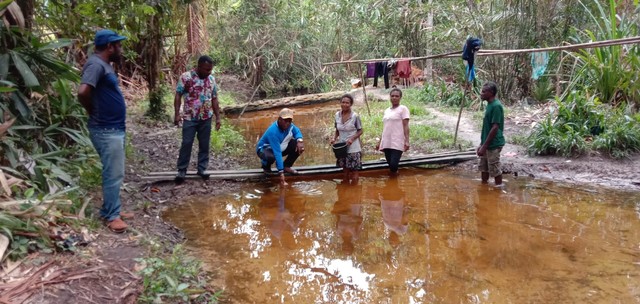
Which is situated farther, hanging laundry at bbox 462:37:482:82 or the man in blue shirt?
hanging laundry at bbox 462:37:482:82

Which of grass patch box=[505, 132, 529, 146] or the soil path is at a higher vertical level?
grass patch box=[505, 132, 529, 146]

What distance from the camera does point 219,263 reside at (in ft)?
12.3

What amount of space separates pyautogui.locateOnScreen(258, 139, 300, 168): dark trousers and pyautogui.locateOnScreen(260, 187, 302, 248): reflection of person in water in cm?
41

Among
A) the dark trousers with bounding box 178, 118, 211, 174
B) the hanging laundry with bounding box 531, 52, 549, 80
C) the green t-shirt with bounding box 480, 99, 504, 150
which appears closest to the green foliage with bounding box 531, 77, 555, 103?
the hanging laundry with bounding box 531, 52, 549, 80

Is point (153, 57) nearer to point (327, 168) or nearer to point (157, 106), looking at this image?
point (157, 106)

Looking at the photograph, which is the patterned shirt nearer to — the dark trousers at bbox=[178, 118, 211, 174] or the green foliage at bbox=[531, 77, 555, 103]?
the dark trousers at bbox=[178, 118, 211, 174]

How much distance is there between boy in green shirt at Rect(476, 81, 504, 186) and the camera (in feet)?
17.6

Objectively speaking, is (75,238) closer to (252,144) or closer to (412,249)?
(412,249)

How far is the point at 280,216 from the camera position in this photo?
4926 millimetres

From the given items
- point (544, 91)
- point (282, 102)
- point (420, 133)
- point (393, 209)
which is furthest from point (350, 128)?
point (282, 102)

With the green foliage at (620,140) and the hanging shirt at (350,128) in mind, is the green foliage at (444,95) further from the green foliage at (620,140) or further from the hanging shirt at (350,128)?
the hanging shirt at (350,128)

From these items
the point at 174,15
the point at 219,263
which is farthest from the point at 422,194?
the point at 174,15

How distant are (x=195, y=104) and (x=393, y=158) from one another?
266 cm

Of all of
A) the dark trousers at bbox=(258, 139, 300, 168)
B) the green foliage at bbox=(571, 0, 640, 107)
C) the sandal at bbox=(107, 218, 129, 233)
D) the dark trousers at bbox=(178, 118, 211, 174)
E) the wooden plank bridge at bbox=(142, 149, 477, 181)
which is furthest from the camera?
the green foliage at bbox=(571, 0, 640, 107)
